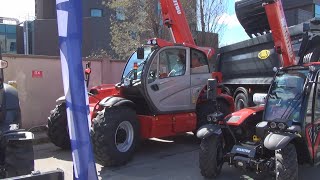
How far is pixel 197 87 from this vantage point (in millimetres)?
8625

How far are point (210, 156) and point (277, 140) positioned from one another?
44.4 inches

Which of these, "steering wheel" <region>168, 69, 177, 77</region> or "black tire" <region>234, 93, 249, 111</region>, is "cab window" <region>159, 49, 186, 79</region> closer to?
"steering wheel" <region>168, 69, 177, 77</region>

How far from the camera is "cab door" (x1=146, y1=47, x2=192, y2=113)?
7.83 meters

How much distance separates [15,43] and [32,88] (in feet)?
99.5

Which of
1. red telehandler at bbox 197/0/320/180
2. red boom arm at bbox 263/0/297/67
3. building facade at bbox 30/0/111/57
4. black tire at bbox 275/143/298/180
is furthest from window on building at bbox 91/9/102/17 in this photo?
black tire at bbox 275/143/298/180

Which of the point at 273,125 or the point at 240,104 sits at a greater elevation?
the point at 273,125

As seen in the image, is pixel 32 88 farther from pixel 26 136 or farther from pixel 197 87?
pixel 26 136

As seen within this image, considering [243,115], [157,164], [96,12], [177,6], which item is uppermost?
[96,12]

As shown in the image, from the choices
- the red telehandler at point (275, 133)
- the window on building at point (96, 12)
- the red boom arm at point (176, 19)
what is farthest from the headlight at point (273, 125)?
the window on building at point (96, 12)

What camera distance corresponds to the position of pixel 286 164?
5.24 m

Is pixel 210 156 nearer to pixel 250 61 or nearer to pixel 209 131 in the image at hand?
pixel 209 131

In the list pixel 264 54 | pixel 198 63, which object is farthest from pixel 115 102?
pixel 264 54

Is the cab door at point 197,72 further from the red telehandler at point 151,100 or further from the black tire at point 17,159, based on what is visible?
the black tire at point 17,159

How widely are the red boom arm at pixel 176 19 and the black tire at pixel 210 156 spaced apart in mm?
3554
